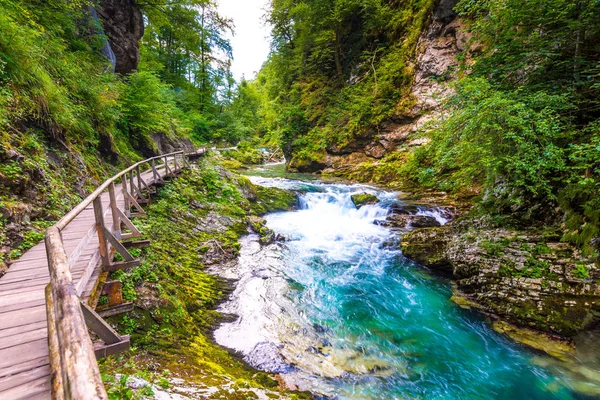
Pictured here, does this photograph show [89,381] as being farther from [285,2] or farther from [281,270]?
[285,2]

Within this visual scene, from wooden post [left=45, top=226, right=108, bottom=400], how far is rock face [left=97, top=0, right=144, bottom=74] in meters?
16.0

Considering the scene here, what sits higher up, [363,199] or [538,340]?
[363,199]

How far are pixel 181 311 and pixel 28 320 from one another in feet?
8.13

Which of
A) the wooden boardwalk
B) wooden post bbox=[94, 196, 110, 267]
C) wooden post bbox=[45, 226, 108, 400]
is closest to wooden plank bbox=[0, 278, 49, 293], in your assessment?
the wooden boardwalk

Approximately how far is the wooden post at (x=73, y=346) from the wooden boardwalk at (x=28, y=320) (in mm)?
829

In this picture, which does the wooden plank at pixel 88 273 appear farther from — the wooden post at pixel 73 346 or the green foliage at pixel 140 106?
the green foliage at pixel 140 106

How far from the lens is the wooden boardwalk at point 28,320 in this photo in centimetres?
191

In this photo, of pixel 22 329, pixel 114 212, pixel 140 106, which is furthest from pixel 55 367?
pixel 140 106

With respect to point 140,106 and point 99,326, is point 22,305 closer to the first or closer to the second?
point 99,326

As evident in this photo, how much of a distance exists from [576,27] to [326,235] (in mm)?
8663

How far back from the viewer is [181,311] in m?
4.87

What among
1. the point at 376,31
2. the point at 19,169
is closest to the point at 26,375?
the point at 19,169

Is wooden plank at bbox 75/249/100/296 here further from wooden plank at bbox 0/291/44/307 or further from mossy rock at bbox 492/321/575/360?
mossy rock at bbox 492/321/575/360

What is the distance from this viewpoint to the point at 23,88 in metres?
5.96
